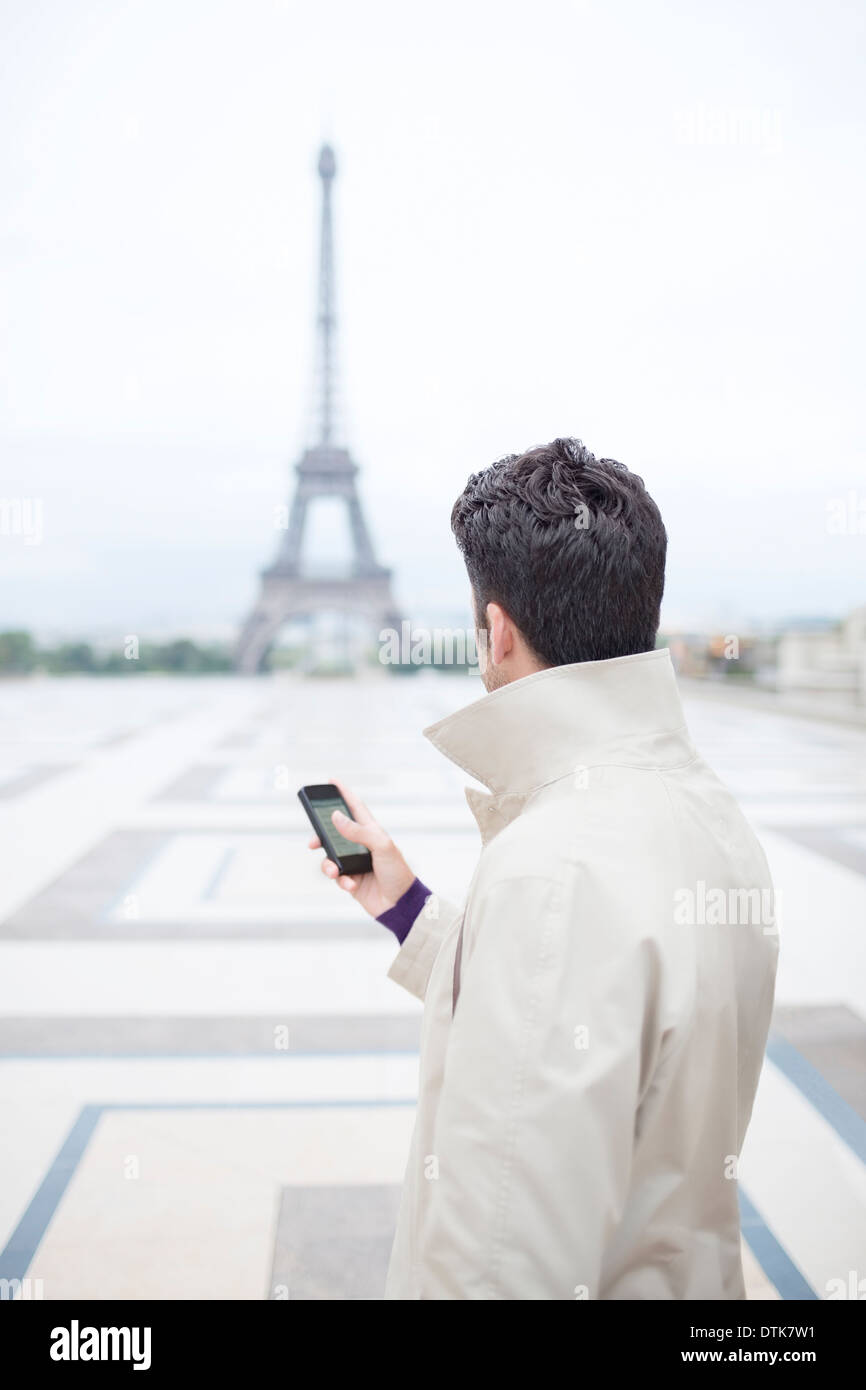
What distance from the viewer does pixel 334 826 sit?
1.12m

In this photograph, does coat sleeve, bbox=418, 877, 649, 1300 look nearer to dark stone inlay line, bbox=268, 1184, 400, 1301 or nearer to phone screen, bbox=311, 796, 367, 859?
phone screen, bbox=311, 796, 367, 859

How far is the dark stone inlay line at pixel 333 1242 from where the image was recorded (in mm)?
1545

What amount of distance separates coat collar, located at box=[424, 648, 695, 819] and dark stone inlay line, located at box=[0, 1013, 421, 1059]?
1750mm

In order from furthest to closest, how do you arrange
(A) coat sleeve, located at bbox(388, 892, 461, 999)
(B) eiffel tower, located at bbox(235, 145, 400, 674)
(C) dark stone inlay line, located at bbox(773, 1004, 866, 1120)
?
(B) eiffel tower, located at bbox(235, 145, 400, 674) → (C) dark stone inlay line, located at bbox(773, 1004, 866, 1120) → (A) coat sleeve, located at bbox(388, 892, 461, 999)

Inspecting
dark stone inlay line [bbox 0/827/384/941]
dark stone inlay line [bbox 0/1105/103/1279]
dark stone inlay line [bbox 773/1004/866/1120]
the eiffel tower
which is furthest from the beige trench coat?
the eiffel tower

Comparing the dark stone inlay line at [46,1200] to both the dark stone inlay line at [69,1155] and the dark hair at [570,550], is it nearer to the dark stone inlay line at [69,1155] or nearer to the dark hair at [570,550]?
the dark stone inlay line at [69,1155]

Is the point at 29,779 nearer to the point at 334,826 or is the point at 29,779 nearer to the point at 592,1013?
the point at 334,826

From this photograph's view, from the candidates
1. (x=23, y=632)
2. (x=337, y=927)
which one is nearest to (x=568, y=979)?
(x=337, y=927)

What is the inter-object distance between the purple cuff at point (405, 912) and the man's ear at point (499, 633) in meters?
0.37

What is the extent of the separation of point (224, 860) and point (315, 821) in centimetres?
314

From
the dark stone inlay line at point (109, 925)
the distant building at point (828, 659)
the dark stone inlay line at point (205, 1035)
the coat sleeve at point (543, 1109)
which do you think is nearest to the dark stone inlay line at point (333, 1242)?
the dark stone inlay line at point (205, 1035)

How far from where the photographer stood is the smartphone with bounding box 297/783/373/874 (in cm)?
108

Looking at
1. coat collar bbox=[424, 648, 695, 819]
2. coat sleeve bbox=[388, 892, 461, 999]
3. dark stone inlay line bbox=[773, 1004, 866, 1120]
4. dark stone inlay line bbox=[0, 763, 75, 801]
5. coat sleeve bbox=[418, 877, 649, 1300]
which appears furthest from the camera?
dark stone inlay line bbox=[0, 763, 75, 801]
